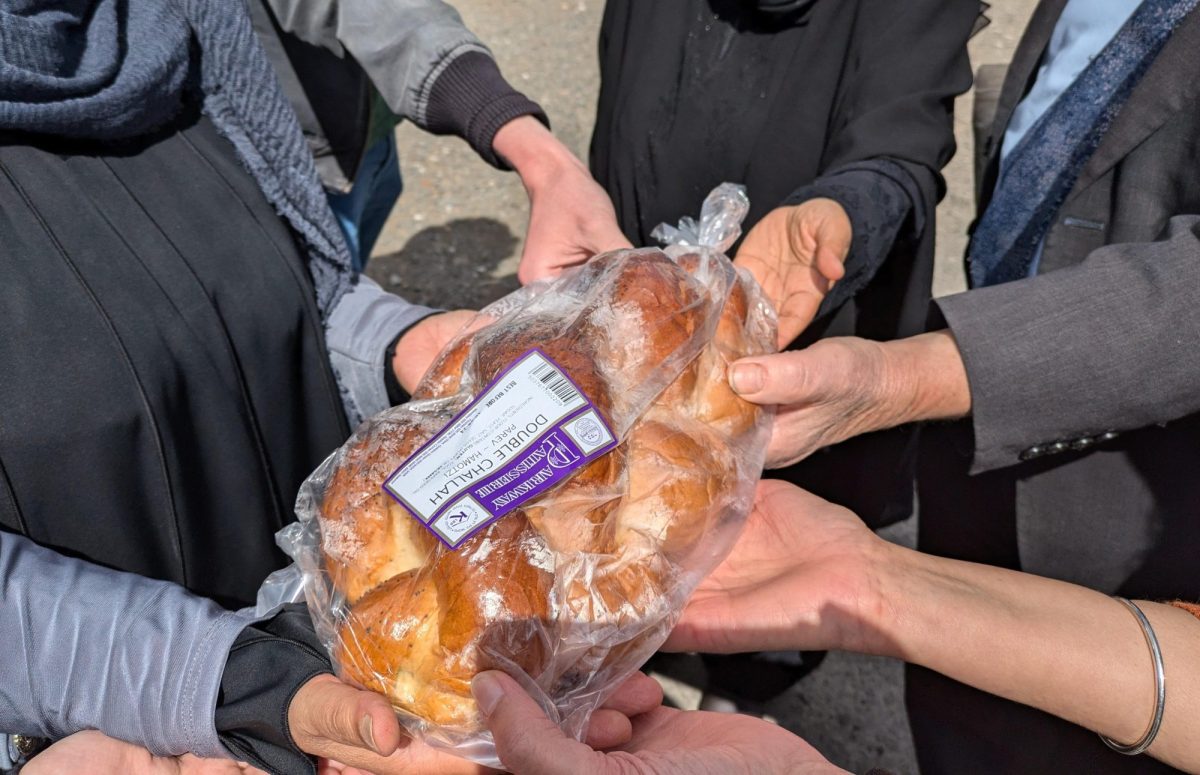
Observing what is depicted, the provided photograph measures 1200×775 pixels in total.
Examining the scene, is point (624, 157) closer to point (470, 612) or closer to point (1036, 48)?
point (1036, 48)

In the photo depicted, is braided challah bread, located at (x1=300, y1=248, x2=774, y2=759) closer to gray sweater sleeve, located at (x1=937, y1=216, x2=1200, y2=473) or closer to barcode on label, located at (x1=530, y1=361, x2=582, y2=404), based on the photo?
barcode on label, located at (x1=530, y1=361, x2=582, y2=404)

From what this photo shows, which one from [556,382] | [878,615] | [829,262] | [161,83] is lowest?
[878,615]

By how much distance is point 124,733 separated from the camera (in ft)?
3.70

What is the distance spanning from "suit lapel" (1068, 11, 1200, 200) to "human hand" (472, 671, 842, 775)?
1.33 m

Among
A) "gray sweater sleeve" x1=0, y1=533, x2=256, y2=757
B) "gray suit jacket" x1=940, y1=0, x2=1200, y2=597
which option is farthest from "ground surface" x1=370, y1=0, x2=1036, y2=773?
"gray sweater sleeve" x1=0, y1=533, x2=256, y2=757

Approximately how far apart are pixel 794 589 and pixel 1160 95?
119 centimetres

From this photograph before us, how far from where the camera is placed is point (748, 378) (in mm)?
1398

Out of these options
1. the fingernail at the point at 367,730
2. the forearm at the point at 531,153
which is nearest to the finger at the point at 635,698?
the fingernail at the point at 367,730

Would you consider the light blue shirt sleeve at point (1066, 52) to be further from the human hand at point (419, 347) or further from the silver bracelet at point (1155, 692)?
the human hand at point (419, 347)

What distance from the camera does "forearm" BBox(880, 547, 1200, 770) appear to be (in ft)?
4.03

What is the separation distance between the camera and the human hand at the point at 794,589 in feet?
4.69

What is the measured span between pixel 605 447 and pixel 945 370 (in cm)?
85

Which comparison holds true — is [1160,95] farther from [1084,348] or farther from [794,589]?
[794,589]

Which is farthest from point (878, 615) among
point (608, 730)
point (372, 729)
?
point (372, 729)
